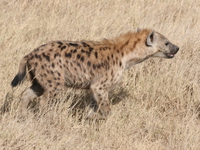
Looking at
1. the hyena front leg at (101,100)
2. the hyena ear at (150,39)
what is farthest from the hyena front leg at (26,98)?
the hyena ear at (150,39)

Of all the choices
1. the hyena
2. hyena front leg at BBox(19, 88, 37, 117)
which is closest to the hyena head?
the hyena

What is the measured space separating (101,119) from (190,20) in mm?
3612

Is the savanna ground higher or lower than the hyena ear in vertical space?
lower

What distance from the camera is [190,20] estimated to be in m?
8.80

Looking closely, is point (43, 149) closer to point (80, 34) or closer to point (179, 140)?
point (179, 140)

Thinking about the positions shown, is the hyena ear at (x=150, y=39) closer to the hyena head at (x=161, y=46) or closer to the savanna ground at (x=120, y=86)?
the hyena head at (x=161, y=46)

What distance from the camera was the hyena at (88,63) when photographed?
17.6ft

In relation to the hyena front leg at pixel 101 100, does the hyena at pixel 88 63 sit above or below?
above

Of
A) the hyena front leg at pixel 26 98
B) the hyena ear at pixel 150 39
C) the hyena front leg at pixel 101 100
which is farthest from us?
the hyena ear at pixel 150 39

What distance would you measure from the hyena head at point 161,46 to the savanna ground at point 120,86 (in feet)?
1.89

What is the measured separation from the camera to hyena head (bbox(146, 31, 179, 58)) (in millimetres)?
6129

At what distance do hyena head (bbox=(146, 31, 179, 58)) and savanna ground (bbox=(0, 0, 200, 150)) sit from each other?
0.58m

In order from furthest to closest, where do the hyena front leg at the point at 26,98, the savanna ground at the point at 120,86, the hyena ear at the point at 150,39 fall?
1. the hyena ear at the point at 150,39
2. the hyena front leg at the point at 26,98
3. the savanna ground at the point at 120,86

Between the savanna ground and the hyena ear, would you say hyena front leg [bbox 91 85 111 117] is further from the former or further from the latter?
the hyena ear
